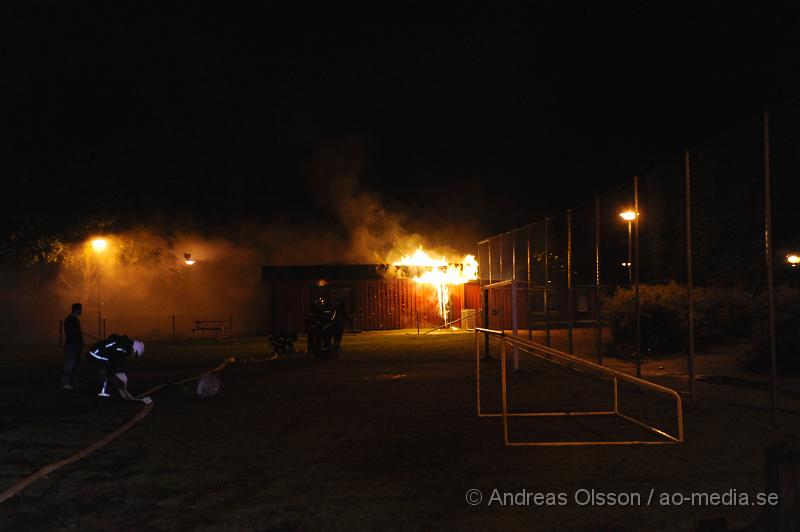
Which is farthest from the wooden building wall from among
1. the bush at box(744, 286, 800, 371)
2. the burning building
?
the bush at box(744, 286, 800, 371)

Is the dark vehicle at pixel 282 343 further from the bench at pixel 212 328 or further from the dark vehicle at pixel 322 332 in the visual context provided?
the bench at pixel 212 328

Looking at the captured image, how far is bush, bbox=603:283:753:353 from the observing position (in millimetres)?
20016

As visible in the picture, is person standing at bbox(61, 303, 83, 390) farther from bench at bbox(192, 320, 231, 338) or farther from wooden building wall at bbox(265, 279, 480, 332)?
wooden building wall at bbox(265, 279, 480, 332)

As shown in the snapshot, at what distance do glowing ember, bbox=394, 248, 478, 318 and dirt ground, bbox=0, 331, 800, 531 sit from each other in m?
21.8

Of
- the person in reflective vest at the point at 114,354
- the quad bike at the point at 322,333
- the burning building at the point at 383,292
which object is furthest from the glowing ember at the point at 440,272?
the person in reflective vest at the point at 114,354

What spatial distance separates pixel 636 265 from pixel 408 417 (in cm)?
609

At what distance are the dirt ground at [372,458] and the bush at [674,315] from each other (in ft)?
18.2

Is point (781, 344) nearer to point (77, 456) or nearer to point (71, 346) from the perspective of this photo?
point (77, 456)

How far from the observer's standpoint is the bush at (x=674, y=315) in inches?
788

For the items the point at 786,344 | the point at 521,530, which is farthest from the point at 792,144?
the point at 521,530

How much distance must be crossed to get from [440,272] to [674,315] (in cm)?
1758

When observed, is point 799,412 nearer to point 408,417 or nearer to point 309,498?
point 408,417

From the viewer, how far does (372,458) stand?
7586 mm

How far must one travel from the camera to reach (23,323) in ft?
128
